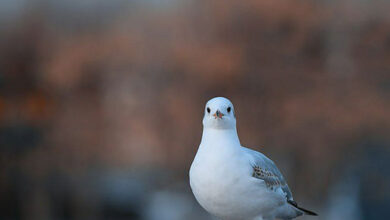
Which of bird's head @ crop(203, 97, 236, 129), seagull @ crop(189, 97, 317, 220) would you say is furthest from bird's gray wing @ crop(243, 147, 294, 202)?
bird's head @ crop(203, 97, 236, 129)

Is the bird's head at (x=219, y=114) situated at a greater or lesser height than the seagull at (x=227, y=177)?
greater

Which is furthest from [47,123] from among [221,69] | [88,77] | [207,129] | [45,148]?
[207,129]

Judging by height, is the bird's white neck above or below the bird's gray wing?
above

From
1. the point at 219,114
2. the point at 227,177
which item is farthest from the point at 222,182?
the point at 219,114

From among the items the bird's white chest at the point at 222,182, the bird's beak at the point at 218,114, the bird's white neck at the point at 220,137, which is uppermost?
the bird's beak at the point at 218,114

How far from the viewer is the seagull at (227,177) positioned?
0.93 meters

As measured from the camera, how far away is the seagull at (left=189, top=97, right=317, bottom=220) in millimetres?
928

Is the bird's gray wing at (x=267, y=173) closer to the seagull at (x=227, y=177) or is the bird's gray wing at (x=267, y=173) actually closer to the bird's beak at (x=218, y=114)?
the seagull at (x=227, y=177)

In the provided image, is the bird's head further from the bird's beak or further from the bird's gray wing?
the bird's gray wing

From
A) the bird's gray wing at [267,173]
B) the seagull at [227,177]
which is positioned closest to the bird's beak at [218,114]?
the seagull at [227,177]

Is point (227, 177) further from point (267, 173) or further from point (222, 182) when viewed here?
point (267, 173)

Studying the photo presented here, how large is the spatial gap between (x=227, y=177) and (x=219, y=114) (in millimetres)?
134

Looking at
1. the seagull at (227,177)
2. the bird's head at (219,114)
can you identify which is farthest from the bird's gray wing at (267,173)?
the bird's head at (219,114)

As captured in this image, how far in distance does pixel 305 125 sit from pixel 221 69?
2.61 feet
